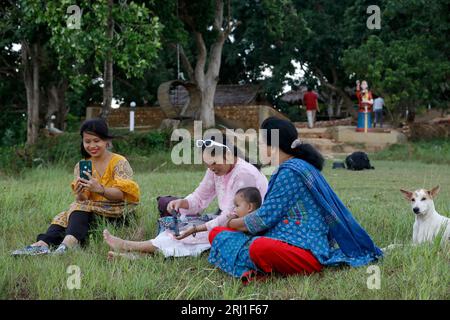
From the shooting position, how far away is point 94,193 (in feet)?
17.3

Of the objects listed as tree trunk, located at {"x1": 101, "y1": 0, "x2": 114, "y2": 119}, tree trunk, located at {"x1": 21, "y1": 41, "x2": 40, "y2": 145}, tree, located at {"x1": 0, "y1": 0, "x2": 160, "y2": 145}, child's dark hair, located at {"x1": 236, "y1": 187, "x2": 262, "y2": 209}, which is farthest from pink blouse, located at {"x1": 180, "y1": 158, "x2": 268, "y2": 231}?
tree trunk, located at {"x1": 21, "y1": 41, "x2": 40, "y2": 145}

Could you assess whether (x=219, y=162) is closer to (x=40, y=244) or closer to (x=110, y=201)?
(x=110, y=201)

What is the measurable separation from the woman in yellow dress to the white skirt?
0.68m

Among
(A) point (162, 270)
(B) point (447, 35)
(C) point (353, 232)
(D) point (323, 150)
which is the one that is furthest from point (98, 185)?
(B) point (447, 35)

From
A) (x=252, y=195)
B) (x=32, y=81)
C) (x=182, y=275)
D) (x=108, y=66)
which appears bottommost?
(x=182, y=275)

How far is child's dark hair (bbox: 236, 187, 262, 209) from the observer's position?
4.45 metres

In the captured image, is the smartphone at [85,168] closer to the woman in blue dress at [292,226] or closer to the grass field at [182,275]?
the grass field at [182,275]

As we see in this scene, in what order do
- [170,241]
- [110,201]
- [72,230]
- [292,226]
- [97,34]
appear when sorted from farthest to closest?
[97,34] < [110,201] < [72,230] < [170,241] < [292,226]

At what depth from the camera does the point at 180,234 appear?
4.66 metres

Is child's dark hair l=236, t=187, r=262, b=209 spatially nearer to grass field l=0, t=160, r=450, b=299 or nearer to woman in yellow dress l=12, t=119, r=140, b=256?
grass field l=0, t=160, r=450, b=299

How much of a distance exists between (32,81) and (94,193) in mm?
12571

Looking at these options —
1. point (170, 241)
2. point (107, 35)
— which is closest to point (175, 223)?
point (170, 241)

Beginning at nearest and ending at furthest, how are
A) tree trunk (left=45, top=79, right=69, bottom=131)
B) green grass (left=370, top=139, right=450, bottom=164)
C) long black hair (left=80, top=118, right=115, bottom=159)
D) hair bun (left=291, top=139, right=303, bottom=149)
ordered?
hair bun (left=291, top=139, right=303, bottom=149), long black hair (left=80, top=118, right=115, bottom=159), green grass (left=370, top=139, right=450, bottom=164), tree trunk (left=45, top=79, right=69, bottom=131)

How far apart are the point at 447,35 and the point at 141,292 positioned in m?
20.0
